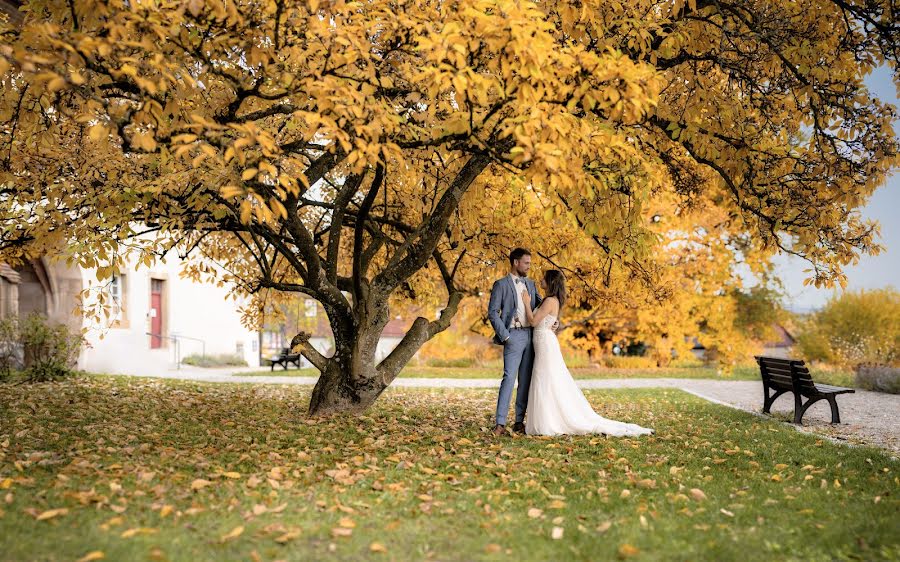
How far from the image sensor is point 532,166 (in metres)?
5.28

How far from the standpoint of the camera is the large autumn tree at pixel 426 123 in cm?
530

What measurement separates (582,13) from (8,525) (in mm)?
5430

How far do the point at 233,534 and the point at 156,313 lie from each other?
21853mm

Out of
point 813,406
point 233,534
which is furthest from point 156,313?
point 233,534

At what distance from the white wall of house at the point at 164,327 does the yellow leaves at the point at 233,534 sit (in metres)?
14.9

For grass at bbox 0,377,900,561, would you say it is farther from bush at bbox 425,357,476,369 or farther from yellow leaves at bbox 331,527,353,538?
bush at bbox 425,357,476,369

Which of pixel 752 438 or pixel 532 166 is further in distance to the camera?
pixel 752 438

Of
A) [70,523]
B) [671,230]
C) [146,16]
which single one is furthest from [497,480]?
[671,230]

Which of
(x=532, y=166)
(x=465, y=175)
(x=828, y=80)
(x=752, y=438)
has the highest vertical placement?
(x=828, y=80)

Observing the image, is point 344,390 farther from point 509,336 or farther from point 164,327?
point 164,327

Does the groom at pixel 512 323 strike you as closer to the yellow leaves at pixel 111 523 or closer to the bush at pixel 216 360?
the yellow leaves at pixel 111 523

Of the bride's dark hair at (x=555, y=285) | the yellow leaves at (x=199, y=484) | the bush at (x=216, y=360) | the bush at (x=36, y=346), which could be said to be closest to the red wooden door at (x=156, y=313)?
the bush at (x=216, y=360)

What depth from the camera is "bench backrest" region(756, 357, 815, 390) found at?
9625 millimetres

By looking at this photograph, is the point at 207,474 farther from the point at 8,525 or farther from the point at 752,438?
the point at 752,438
